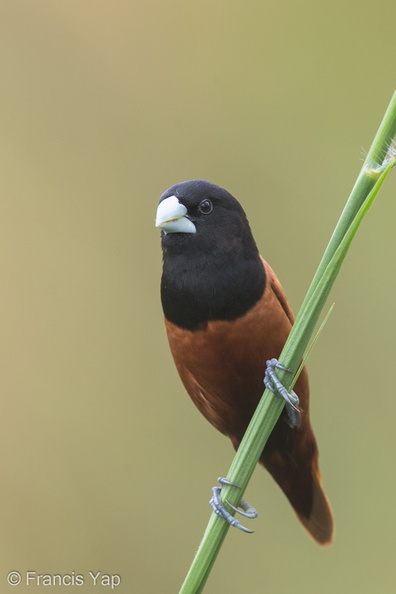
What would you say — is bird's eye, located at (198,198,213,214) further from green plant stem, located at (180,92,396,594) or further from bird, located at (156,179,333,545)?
green plant stem, located at (180,92,396,594)

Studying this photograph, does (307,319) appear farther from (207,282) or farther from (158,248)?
(158,248)

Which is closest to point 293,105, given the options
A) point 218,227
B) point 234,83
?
point 234,83

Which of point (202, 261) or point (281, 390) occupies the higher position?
point (202, 261)

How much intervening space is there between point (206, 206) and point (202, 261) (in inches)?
7.8

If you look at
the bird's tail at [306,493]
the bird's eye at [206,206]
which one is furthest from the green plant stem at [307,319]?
the bird's tail at [306,493]

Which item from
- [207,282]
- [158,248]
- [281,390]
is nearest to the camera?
[281,390]

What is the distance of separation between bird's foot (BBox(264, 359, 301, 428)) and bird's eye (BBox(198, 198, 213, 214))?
520mm

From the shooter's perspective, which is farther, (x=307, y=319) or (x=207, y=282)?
(x=207, y=282)

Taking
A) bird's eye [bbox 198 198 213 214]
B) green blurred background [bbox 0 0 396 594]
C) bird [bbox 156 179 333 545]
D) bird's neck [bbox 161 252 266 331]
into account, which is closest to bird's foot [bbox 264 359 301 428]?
bird [bbox 156 179 333 545]

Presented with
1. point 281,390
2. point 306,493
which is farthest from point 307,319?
point 306,493

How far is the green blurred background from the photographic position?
4430 mm

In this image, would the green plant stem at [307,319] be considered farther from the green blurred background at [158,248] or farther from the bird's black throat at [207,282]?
the green blurred background at [158,248]

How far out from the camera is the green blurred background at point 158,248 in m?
4.43

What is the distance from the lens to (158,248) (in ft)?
15.2
